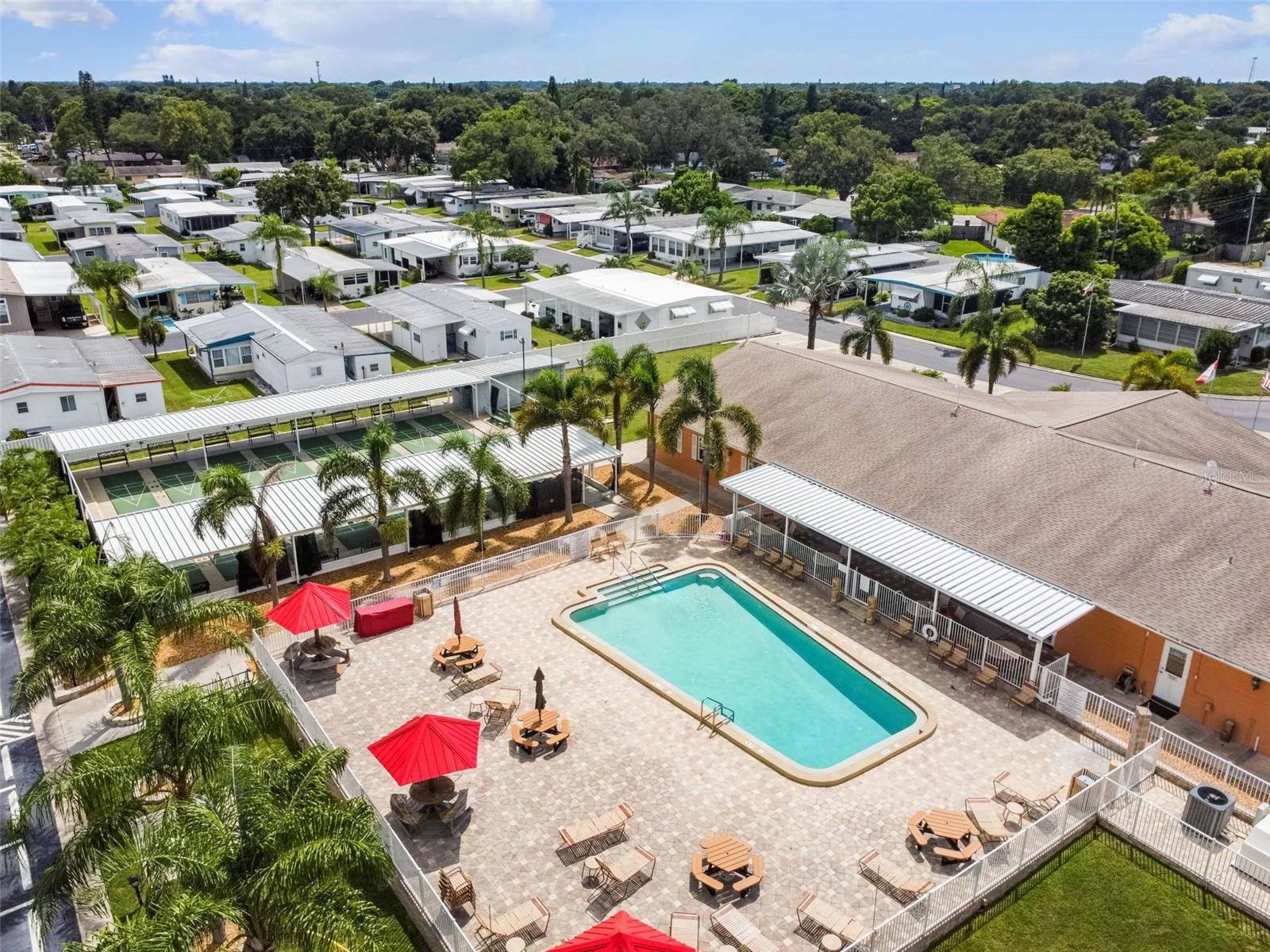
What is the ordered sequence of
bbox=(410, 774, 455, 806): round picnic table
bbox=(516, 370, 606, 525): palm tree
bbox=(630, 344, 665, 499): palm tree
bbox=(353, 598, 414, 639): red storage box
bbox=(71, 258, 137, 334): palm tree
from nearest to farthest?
1. bbox=(410, 774, 455, 806): round picnic table
2. bbox=(353, 598, 414, 639): red storage box
3. bbox=(516, 370, 606, 525): palm tree
4. bbox=(630, 344, 665, 499): palm tree
5. bbox=(71, 258, 137, 334): palm tree

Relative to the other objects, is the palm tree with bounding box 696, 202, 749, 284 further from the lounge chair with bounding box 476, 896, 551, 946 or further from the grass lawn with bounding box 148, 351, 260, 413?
the lounge chair with bounding box 476, 896, 551, 946

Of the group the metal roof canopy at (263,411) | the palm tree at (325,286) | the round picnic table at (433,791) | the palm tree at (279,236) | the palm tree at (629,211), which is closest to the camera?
the round picnic table at (433,791)

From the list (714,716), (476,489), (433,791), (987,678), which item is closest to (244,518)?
(476,489)

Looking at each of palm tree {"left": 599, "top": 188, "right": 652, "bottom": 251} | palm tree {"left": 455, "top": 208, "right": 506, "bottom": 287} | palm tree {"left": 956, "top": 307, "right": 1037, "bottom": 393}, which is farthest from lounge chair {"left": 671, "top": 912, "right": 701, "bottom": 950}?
palm tree {"left": 599, "top": 188, "right": 652, "bottom": 251}

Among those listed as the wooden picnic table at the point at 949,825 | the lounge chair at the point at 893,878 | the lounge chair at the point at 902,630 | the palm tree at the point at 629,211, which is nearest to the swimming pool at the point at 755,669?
the lounge chair at the point at 902,630

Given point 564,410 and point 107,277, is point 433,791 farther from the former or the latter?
point 107,277

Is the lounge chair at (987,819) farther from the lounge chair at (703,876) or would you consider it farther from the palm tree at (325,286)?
the palm tree at (325,286)

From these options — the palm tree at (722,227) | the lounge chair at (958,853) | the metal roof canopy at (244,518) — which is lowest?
the lounge chair at (958,853)

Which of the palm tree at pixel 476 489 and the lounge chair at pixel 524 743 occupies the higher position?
the palm tree at pixel 476 489
